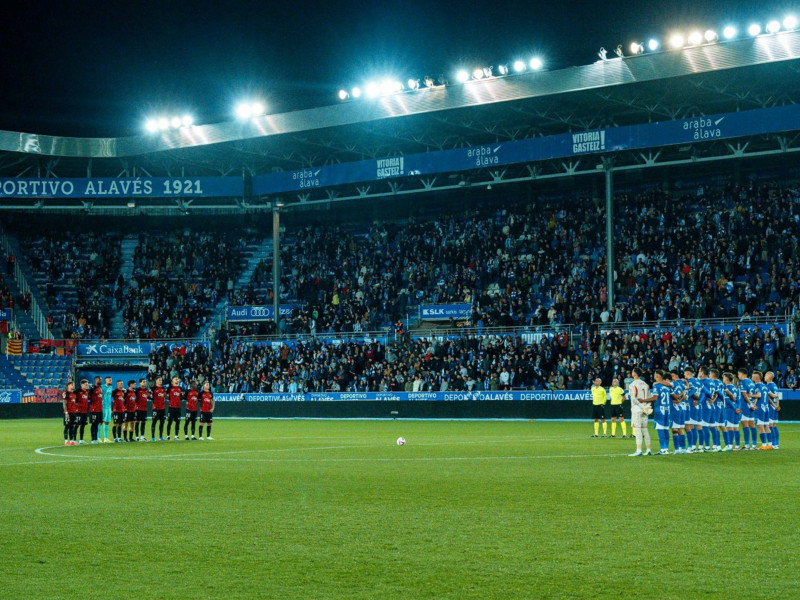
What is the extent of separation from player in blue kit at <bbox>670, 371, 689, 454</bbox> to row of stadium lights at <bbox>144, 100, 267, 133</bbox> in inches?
1408

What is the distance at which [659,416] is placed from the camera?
22.0 meters

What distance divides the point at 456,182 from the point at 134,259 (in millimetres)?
19873

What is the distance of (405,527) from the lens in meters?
11.6

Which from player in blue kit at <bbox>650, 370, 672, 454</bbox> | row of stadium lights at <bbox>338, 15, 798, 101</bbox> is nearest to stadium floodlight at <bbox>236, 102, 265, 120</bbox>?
row of stadium lights at <bbox>338, 15, 798, 101</bbox>

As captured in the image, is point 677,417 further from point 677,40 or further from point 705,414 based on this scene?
point 677,40

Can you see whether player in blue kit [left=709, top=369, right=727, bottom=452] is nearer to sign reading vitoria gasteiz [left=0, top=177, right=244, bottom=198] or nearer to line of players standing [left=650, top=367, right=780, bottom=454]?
line of players standing [left=650, top=367, right=780, bottom=454]

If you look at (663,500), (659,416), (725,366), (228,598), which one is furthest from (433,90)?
(228,598)

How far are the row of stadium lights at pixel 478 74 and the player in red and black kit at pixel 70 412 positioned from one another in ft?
82.6

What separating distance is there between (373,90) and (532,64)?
27.0 ft

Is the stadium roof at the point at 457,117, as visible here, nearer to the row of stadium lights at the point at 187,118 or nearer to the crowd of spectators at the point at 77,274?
the row of stadium lights at the point at 187,118

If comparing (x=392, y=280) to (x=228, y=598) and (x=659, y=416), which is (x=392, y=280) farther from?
(x=228, y=598)

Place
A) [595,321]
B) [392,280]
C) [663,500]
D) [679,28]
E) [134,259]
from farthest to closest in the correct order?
[134,259] < [392,280] < [595,321] < [679,28] < [663,500]

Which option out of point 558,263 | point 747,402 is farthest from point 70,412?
point 558,263

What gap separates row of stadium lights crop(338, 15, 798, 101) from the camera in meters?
41.1
